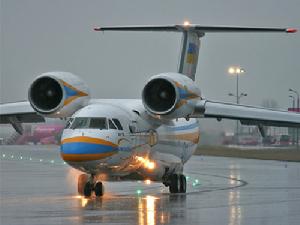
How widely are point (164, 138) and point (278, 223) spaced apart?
9.53 m

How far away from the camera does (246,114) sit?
25.5 meters

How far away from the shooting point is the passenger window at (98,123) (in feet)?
76.6

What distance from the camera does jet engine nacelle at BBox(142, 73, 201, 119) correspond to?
2417cm

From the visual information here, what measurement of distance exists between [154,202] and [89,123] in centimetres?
281

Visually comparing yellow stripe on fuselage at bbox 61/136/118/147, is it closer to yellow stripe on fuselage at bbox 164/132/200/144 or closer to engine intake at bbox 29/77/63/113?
engine intake at bbox 29/77/63/113

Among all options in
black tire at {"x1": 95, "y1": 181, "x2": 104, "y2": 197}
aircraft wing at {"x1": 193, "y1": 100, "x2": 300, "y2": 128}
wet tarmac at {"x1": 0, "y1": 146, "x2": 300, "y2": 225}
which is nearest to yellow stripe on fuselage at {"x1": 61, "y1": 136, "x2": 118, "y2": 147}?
wet tarmac at {"x1": 0, "y1": 146, "x2": 300, "y2": 225}

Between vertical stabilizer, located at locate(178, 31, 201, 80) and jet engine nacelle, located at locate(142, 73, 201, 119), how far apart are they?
14.1 ft

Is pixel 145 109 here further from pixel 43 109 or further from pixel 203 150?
pixel 203 150

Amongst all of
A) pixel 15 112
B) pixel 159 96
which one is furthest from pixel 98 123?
pixel 15 112

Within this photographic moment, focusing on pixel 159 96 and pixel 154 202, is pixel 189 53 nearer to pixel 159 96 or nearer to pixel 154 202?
pixel 159 96

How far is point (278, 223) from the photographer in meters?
17.5

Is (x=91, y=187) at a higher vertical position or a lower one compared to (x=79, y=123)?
lower

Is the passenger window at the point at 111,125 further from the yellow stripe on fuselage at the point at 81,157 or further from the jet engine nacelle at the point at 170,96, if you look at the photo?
the jet engine nacelle at the point at 170,96

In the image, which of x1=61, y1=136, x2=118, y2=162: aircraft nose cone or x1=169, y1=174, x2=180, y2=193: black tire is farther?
x1=169, y1=174, x2=180, y2=193: black tire
